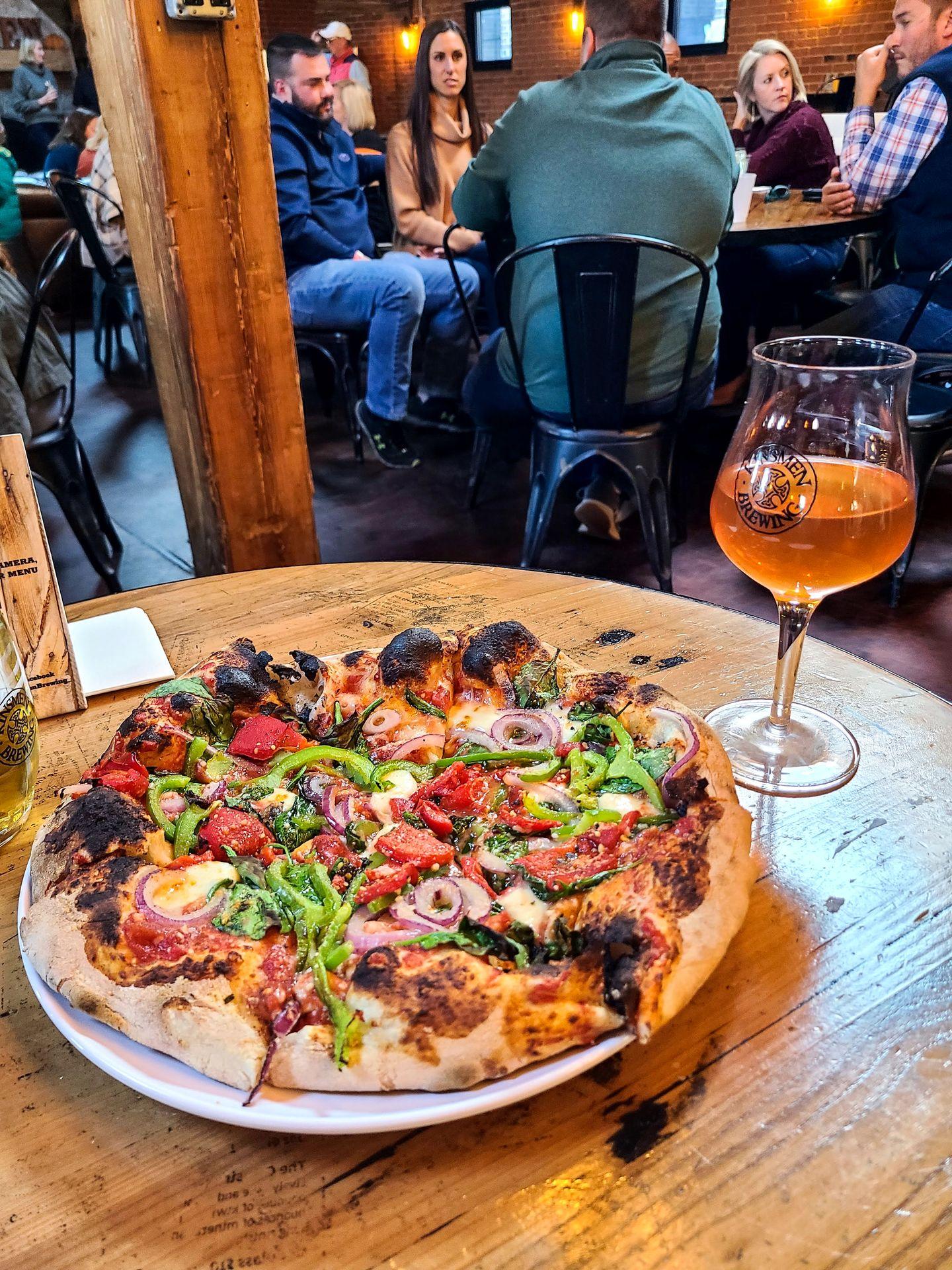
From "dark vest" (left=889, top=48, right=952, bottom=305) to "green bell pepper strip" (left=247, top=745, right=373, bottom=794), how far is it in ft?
10.9

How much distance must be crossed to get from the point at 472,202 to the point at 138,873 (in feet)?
8.61

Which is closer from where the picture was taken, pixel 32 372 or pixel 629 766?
pixel 629 766

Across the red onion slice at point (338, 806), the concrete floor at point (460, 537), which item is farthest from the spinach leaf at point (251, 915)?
the concrete floor at point (460, 537)

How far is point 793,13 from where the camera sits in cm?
1066

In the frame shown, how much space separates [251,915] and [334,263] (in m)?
4.02

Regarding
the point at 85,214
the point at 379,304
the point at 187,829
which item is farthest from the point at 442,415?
the point at 187,829

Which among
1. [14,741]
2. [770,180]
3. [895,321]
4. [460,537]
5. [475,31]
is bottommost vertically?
[460,537]

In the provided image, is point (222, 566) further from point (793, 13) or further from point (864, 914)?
point (793, 13)

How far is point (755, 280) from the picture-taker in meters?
4.32

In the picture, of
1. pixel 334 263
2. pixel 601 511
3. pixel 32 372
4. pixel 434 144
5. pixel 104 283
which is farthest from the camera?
pixel 104 283

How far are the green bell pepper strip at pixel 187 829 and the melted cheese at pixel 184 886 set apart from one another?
4 centimetres

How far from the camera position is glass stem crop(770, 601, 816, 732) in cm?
104

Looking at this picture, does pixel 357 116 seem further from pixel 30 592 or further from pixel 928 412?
pixel 30 592

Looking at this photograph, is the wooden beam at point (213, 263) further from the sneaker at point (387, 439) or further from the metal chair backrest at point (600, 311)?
the sneaker at point (387, 439)
